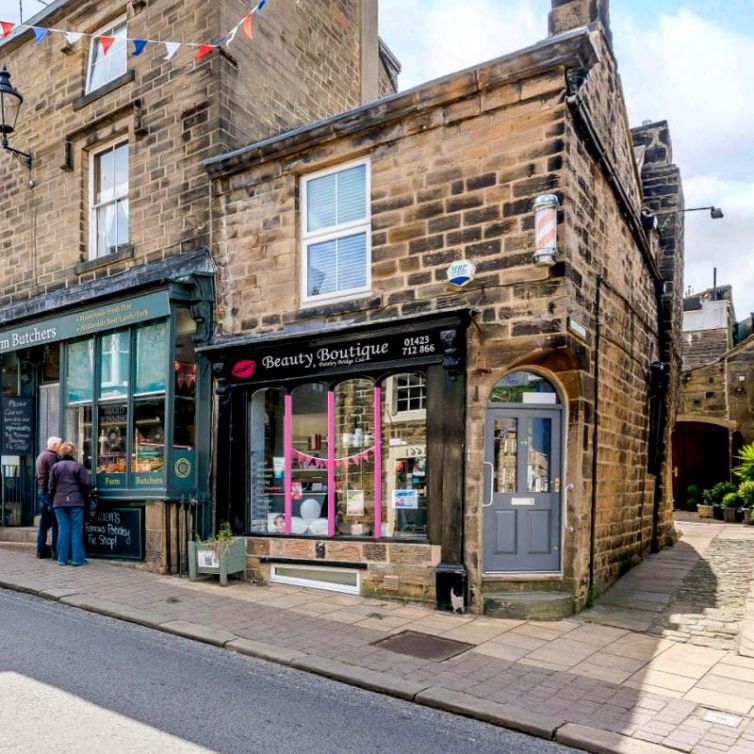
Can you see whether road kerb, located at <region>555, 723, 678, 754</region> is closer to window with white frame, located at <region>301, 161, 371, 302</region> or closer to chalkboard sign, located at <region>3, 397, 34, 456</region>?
window with white frame, located at <region>301, 161, 371, 302</region>

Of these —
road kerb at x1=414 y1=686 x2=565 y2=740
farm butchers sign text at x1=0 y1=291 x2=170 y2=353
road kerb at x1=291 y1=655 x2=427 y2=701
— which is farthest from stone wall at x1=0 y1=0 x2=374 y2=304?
road kerb at x1=414 y1=686 x2=565 y2=740

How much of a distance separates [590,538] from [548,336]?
2.46 metres

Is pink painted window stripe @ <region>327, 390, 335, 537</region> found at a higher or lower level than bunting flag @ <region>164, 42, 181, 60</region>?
lower

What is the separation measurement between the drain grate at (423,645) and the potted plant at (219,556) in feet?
9.75

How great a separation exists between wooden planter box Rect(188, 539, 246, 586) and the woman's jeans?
6.21 feet

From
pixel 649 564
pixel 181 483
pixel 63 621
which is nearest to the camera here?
pixel 63 621

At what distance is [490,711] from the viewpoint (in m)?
4.83

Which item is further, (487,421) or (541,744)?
(487,421)

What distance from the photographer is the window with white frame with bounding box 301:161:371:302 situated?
8828mm

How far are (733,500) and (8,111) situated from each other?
1866 centimetres

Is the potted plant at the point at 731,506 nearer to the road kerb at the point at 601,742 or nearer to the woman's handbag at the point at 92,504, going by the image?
the woman's handbag at the point at 92,504

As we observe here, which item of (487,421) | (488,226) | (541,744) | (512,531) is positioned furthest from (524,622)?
(488,226)

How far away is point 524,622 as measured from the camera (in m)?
7.18

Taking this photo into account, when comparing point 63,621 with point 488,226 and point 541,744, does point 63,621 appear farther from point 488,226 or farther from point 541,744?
point 488,226
